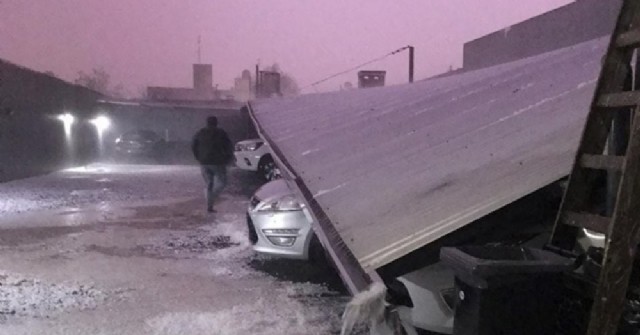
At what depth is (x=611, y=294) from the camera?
8.51 ft

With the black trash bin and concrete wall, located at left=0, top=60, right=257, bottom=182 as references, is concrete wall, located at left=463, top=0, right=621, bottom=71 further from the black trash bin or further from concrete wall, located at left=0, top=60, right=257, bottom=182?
concrete wall, located at left=0, top=60, right=257, bottom=182

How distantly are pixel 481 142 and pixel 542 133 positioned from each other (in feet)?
1.54

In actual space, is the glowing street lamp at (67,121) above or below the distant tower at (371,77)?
below

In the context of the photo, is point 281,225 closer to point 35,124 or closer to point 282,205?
point 282,205

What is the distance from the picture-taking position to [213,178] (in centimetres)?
1104

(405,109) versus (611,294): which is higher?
(405,109)

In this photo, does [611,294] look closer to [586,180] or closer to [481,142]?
[586,180]

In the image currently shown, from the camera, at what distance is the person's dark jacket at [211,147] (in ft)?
35.5

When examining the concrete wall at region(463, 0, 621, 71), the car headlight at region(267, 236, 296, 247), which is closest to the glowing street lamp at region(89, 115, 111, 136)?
the concrete wall at region(463, 0, 621, 71)

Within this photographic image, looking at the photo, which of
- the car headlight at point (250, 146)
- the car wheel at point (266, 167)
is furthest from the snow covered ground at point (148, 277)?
the car headlight at point (250, 146)

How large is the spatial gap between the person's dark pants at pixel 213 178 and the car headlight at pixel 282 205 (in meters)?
4.25

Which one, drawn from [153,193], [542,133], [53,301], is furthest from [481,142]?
[153,193]

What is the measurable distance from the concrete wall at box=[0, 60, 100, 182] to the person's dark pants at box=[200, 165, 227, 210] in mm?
8313

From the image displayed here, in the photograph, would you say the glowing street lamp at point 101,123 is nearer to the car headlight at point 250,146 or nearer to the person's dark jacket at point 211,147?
the car headlight at point 250,146
